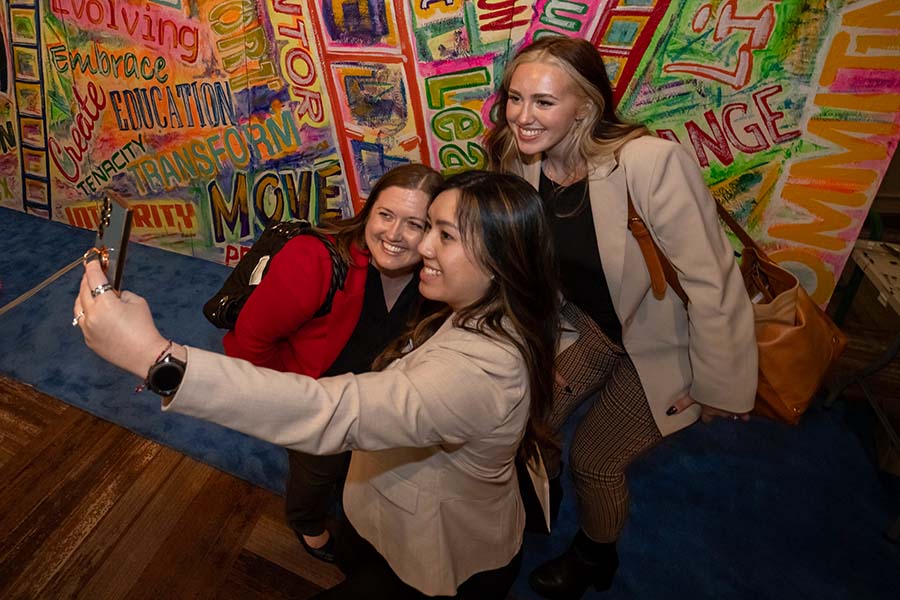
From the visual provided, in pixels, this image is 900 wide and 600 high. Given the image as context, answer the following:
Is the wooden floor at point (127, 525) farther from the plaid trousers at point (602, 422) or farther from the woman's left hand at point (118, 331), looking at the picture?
the woman's left hand at point (118, 331)

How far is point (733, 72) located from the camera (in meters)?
2.20

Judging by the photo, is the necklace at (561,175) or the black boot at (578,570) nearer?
the necklace at (561,175)

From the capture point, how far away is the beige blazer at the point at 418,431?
0.96 meters

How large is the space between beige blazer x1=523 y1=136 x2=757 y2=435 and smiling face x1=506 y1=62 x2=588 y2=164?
6.0 inches

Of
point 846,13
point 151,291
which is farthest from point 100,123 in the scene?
point 846,13

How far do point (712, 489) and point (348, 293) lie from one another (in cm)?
183

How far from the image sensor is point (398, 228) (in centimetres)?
163

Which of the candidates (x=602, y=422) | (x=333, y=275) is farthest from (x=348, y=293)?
(x=602, y=422)

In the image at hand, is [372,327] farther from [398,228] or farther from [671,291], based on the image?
[671,291]

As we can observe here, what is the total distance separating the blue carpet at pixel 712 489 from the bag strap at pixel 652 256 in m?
1.22

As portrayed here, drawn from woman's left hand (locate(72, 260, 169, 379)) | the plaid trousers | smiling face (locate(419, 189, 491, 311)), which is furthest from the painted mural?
the plaid trousers

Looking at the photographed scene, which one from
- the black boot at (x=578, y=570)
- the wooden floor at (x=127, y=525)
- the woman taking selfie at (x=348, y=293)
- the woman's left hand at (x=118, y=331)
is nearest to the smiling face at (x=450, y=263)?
the woman taking selfie at (x=348, y=293)

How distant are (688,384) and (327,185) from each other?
7.15 feet

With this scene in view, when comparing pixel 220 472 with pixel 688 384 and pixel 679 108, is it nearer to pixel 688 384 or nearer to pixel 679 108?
pixel 688 384
